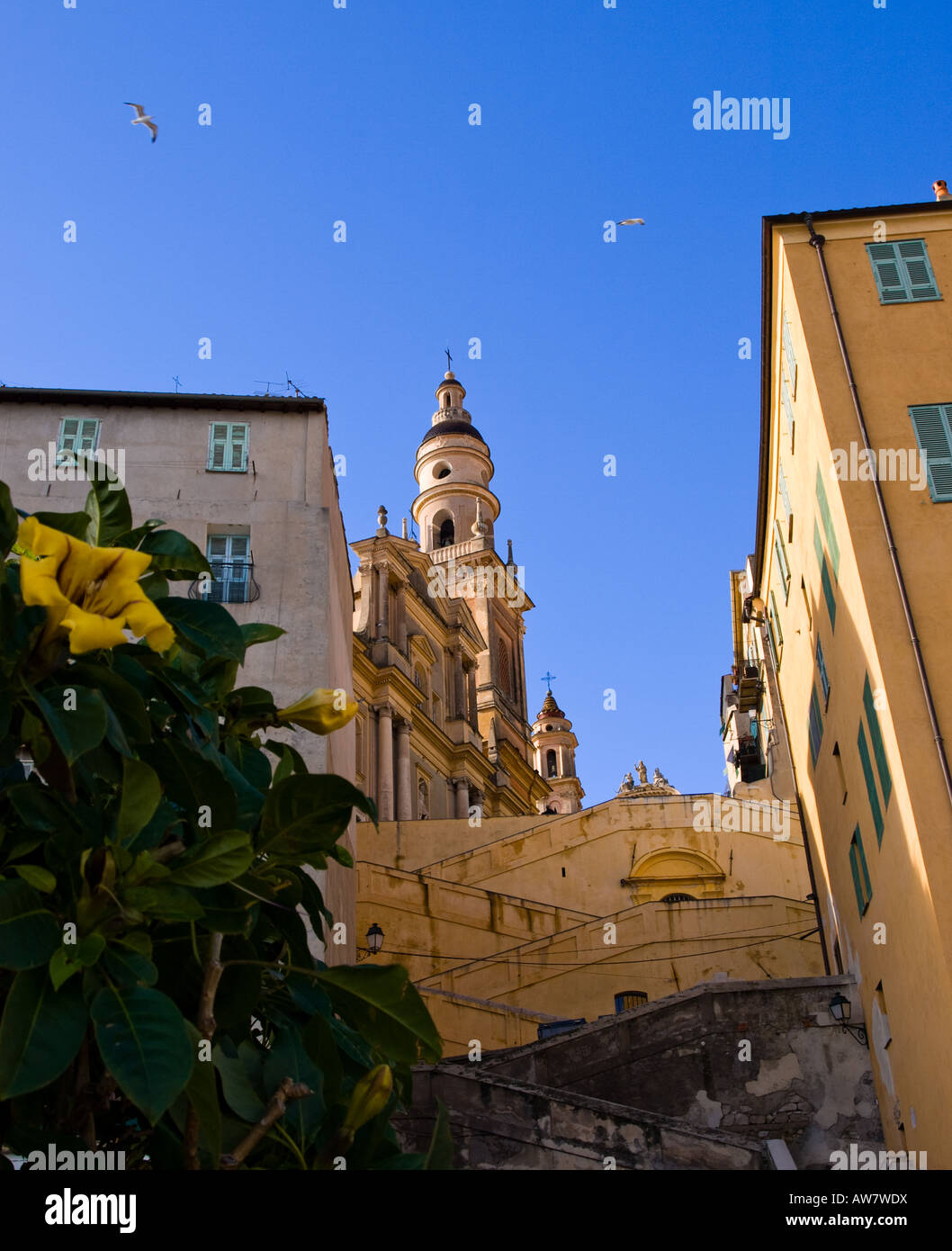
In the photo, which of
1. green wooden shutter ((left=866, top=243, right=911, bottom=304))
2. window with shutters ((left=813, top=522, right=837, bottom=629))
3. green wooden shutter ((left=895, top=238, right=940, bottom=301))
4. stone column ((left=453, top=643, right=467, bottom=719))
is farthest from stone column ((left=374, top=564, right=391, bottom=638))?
green wooden shutter ((left=895, top=238, right=940, bottom=301))

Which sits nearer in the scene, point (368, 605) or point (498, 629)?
point (368, 605)

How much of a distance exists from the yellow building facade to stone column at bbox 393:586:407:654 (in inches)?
1137

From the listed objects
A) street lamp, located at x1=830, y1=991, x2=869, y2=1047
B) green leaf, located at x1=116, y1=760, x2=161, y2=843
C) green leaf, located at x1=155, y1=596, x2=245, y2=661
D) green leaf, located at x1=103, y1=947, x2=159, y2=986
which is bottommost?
green leaf, located at x1=103, y1=947, x2=159, y2=986

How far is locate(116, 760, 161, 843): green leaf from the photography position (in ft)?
13.1

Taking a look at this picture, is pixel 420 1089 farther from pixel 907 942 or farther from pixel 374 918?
pixel 374 918

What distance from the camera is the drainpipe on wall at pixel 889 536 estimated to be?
45.3 feet

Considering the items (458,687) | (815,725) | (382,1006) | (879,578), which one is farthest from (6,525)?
(458,687)

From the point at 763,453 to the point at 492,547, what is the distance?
145ft

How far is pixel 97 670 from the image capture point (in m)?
4.18

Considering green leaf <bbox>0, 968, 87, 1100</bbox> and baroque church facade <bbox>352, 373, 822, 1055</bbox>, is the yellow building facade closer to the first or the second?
baroque church facade <bbox>352, 373, 822, 1055</bbox>

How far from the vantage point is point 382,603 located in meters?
49.3

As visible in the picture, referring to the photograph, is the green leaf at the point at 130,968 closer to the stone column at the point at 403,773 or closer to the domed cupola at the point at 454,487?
the stone column at the point at 403,773
